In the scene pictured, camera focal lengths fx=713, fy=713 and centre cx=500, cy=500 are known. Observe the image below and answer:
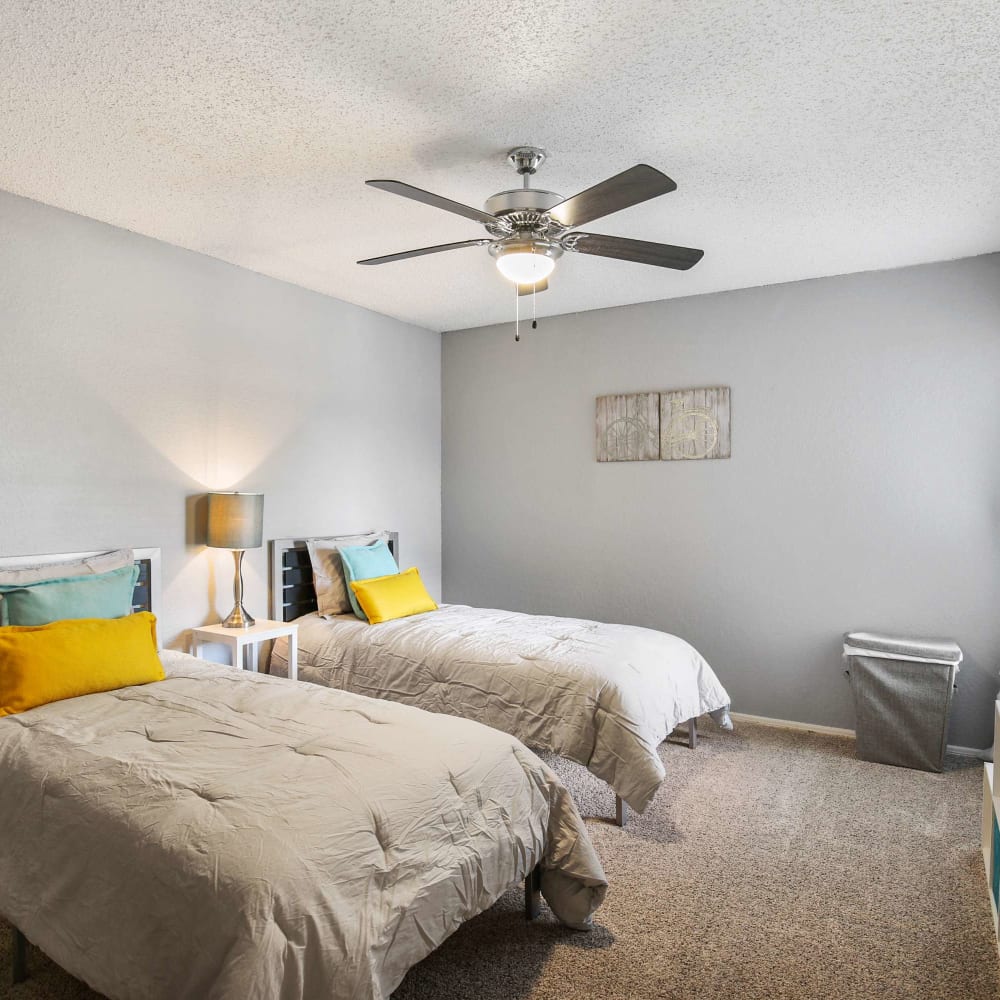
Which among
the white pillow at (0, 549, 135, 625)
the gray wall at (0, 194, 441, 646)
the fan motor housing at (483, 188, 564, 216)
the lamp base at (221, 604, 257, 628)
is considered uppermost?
the fan motor housing at (483, 188, 564, 216)

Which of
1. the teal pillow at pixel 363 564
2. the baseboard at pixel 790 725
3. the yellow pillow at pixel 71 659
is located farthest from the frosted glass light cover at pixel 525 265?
the baseboard at pixel 790 725

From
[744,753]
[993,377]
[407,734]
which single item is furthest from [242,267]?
[993,377]

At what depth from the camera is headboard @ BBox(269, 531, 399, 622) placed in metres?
4.28

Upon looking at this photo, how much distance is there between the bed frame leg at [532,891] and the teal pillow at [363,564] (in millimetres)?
2079

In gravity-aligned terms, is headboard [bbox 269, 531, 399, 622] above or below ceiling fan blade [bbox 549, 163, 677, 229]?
below

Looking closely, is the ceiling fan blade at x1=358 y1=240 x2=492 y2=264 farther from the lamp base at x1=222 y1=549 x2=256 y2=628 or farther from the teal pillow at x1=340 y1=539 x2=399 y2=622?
the teal pillow at x1=340 y1=539 x2=399 y2=622

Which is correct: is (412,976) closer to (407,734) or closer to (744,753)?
(407,734)

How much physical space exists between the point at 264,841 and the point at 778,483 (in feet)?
12.0

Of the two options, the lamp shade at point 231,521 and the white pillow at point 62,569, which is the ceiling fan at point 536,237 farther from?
the white pillow at point 62,569

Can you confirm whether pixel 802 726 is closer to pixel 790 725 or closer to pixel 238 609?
pixel 790 725

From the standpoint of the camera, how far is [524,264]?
9.04ft

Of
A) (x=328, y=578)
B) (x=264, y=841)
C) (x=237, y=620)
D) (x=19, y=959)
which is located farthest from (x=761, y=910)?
(x=328, y=578)

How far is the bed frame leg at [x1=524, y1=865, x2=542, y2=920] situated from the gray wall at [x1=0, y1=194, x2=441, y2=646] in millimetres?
2333

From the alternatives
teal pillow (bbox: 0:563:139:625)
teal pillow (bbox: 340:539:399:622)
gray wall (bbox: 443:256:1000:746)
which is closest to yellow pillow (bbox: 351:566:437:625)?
teal pillow (bbox: 340:539:399:622)
